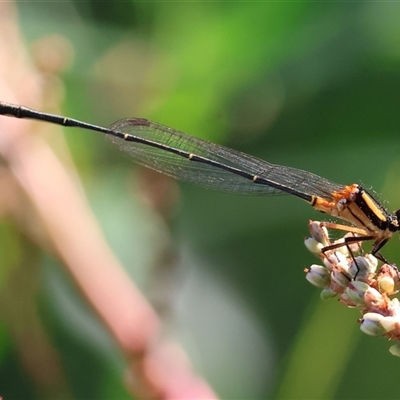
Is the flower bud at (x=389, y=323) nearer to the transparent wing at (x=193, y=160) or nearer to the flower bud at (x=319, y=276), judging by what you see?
the flower bud at (x=319, y=276)

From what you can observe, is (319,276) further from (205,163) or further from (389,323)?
(205,163)

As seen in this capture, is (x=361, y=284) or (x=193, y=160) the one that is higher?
(x=193, y=160)

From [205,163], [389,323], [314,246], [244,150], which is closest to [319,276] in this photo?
[314,246]

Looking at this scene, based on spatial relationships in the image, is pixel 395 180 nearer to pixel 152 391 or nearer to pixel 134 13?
pixel 152 391

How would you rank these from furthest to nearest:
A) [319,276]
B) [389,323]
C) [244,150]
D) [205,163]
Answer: [244,150]
[205,163]
[319,276]
[389,323]

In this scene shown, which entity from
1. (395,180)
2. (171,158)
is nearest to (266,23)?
(171,158)

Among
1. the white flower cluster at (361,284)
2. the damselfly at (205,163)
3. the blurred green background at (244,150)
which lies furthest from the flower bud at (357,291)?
the blurred green background at (244,150)
